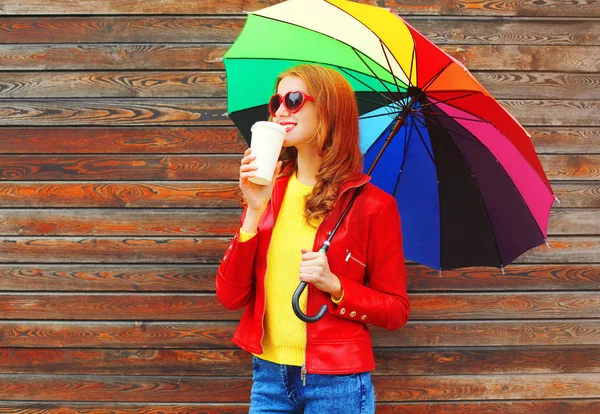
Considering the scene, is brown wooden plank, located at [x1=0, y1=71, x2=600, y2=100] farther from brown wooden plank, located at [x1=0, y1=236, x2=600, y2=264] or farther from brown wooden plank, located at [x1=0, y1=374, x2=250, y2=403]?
brown wooden plank, located at [x1=0, y1=374, x2=250, y2=403]

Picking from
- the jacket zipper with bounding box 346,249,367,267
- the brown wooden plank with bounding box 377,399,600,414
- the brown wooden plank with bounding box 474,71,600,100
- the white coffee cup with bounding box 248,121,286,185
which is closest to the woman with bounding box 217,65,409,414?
the jacket zipper with bounding box 346,249,367,267

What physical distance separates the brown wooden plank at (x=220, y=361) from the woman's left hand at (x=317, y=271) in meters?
1.51

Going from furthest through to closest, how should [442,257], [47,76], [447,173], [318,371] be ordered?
[47,76], [442,257], [447,173], [318,371]

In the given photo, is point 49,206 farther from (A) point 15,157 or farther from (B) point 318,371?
(B) point 318,371

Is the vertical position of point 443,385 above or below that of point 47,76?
below

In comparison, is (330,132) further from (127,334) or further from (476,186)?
(127,334)

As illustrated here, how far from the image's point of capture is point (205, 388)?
3.00 m

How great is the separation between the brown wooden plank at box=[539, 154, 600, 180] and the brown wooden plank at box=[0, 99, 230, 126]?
5.74 feet

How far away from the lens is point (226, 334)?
2.98m

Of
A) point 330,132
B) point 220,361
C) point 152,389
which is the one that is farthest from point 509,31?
point 152,389

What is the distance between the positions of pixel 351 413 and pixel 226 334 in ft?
4.48

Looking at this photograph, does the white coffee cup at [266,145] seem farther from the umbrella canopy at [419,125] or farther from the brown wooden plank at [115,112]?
the brown wooden plank at [115,112]

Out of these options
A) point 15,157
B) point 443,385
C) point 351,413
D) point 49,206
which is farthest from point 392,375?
point 15,157

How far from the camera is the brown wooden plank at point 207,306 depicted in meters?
2.96
